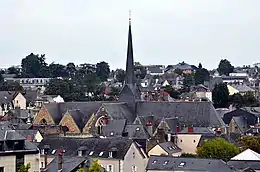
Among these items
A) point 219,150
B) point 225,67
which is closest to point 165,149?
point 219,150

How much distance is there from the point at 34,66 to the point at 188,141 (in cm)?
9895

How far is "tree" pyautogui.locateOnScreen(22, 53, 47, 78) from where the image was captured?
155212 millimetres

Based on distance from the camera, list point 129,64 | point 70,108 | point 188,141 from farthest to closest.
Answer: point 70,108
point 129,64
point 188,141

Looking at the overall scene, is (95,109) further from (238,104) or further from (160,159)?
(238,104)

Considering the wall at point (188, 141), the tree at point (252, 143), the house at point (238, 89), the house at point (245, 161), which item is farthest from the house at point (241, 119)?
the house at point (238, 89)

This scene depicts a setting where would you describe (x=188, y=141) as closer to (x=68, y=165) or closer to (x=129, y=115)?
(x=129, y=115)

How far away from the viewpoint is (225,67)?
17488 centimetres

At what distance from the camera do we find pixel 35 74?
15600 cm

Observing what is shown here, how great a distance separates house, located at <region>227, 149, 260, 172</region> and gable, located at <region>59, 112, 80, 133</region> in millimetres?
18525

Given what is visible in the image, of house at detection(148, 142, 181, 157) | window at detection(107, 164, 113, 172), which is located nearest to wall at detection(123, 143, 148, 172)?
window at detection(107, 164, 113, 172)

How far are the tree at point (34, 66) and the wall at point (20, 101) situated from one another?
54.2m

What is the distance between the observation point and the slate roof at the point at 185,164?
1752 inches

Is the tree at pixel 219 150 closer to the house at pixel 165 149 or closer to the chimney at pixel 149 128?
the house at pixel 165 149

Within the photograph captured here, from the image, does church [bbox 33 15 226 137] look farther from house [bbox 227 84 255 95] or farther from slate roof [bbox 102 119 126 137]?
house [bbox 227 84 255 95]
